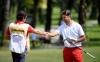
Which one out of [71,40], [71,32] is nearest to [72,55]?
[71,40]

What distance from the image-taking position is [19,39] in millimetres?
8742

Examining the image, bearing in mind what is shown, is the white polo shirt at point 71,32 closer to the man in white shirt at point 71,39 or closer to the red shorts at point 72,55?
the man in white shirt at point 71,39

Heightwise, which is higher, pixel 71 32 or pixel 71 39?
pixel 71 32

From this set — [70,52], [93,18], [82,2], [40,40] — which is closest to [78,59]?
[70,52]

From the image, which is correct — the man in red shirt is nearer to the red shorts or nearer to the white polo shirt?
the white polo shirt

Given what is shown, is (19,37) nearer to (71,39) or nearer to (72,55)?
(71,39)

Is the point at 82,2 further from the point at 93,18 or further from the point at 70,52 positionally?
the point at 93,18

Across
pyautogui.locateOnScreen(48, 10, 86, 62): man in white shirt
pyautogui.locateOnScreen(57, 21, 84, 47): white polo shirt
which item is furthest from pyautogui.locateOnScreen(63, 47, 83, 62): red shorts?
pyautogui.locateOnScreen(57, 21, 84, 47): white polo shirt

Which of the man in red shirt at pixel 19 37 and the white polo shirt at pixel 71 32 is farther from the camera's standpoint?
the white polo shirt at pixel 71 32

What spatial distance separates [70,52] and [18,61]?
124cm

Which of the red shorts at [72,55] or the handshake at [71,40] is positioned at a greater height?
the handshake at [71,40]

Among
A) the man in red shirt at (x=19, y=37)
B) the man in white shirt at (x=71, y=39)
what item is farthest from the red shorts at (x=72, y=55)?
the man in red shirt at (x=19, y=37)

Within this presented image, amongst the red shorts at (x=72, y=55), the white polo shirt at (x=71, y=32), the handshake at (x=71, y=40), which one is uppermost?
the white polo shirt at (x=71, y=32)

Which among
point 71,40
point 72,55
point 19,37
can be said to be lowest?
point 72,55
